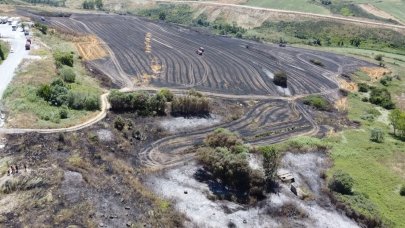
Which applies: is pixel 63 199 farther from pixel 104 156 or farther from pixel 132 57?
pixel 132 57

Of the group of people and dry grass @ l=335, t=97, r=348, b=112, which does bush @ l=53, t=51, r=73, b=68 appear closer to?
the group of people

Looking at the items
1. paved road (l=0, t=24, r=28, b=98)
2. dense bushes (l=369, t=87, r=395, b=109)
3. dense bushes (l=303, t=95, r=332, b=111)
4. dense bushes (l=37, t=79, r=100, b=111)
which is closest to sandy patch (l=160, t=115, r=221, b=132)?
dense bushes (l=37, t=79, r=100, b=111)

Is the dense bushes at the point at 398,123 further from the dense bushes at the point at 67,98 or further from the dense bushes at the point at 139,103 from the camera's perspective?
the dense bushes at the point at 67,98

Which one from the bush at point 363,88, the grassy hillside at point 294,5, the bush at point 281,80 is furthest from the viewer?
the grassy hillside at point 294,5

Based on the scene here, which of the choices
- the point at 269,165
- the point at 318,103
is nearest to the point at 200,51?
the point at 318,103

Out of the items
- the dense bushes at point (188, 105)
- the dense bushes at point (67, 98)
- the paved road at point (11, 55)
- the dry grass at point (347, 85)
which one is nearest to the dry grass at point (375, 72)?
the dry grass at point (347, 85)
